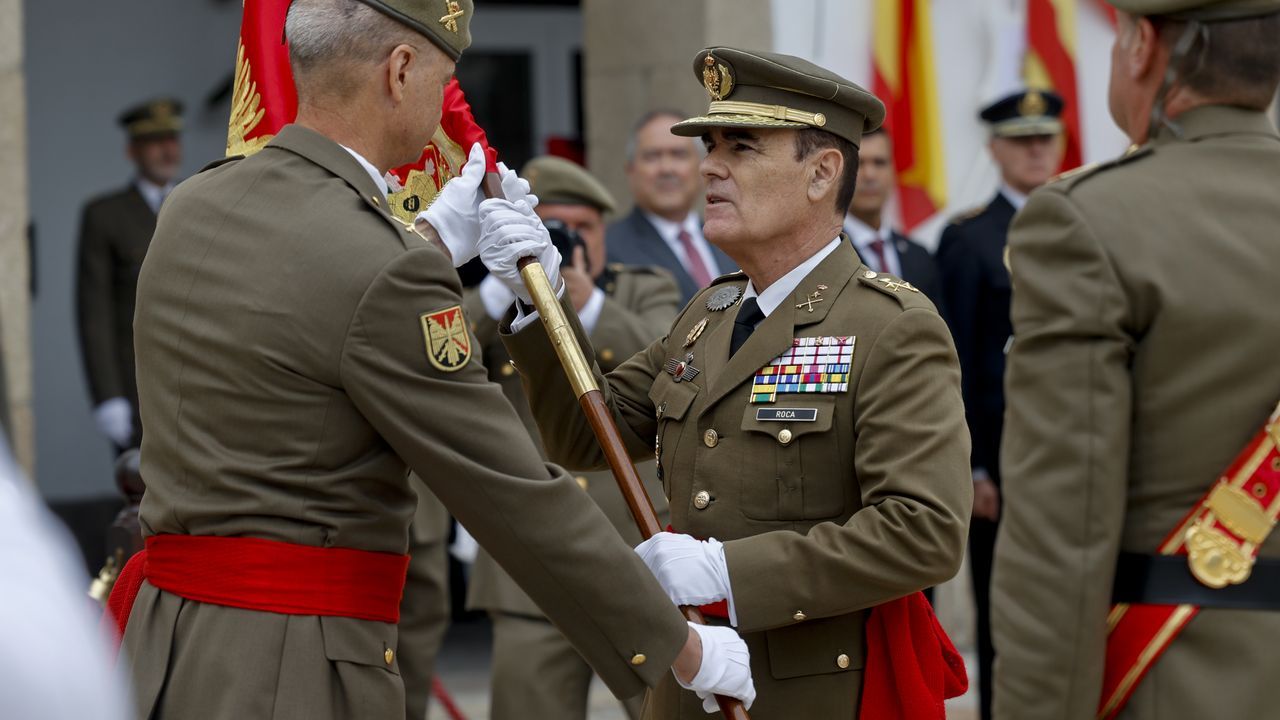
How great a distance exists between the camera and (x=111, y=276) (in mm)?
7133

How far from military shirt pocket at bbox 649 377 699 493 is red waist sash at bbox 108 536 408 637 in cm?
68

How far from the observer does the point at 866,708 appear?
2732 millimetres

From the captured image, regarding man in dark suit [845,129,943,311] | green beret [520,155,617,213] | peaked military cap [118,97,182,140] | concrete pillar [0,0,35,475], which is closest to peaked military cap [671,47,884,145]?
Result: green beret [520,155,617,213]

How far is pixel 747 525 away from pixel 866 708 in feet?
1.20

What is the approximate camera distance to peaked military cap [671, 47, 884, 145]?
2926mm

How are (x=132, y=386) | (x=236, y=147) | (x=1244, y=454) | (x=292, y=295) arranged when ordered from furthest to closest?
(x=132, y=386), (x=236, y=147), (x=292, y=295), (x=1244, y=454)

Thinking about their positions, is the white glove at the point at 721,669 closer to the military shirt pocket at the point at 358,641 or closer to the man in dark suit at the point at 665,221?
the military shirt pocket at the point at 358,641

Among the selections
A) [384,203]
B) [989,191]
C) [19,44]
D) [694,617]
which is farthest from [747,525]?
[989,191]

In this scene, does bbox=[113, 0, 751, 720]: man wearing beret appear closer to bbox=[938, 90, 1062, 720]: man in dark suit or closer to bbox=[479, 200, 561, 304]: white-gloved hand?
bbox=[479, 200, 561, 304]: white-gloved hand

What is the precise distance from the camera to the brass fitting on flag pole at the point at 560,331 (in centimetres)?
294

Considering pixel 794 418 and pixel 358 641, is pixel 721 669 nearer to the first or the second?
pixel 794 418

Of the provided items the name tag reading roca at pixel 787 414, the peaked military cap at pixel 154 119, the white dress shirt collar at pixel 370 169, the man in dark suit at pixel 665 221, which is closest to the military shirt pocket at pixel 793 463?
the name tag reading roca at pixel 787 414

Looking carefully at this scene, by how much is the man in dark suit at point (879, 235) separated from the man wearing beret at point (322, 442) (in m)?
3.68

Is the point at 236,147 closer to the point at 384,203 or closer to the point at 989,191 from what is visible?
the point at 384,203
